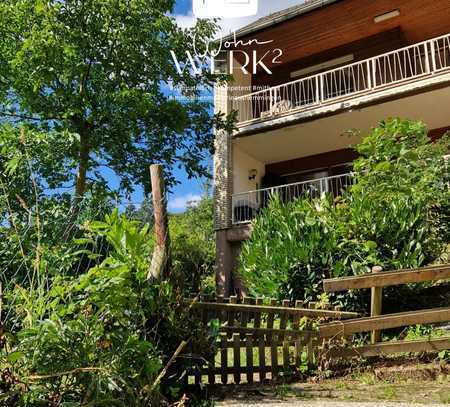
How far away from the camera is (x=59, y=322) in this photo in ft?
8.88

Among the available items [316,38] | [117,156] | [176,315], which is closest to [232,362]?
[176,315]

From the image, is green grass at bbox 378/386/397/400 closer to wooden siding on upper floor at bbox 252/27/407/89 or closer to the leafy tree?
the leafy tree

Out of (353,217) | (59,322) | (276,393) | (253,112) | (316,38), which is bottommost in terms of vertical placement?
(276,393)

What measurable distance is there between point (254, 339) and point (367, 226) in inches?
128

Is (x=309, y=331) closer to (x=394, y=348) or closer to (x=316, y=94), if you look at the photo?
(x=394, y=348)

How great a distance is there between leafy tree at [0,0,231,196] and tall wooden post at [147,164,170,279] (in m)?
5.71

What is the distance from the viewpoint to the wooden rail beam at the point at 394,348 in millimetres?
4945

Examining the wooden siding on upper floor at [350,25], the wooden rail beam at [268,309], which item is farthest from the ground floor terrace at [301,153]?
the wooden rail beam at [268,309]

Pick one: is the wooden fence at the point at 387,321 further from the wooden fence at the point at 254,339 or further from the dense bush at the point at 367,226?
the dense bush at the point at 367,226

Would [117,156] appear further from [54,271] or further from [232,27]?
[54,271]

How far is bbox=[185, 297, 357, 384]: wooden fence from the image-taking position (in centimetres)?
457

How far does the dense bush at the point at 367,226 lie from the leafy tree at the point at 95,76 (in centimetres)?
381

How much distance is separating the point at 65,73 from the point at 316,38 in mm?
8490

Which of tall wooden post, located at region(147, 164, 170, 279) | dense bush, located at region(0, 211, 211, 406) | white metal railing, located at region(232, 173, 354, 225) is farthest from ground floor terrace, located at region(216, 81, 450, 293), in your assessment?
dense bush, located at region(0, 211, 211, 406)
